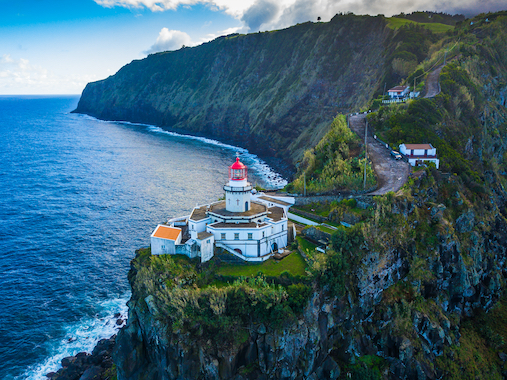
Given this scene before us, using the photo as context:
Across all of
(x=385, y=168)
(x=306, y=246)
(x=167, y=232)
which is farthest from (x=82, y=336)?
(x=385, y=168)

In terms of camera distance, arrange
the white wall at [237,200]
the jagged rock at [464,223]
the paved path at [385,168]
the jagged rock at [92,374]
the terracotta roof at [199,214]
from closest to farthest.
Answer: the jagged rock at [92,374] → the terracotta roof at [199,214] → the white wall at [237,200] → the jagged rock at [464,223] → the paved path at [385,168]

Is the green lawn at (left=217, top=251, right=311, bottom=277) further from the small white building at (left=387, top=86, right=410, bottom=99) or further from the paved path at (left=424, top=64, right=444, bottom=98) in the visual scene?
the small white building at (left=387, top=86, right=410, bottom=99)

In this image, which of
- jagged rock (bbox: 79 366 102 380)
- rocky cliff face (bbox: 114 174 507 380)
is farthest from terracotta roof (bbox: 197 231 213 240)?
jagged rock (bbox: 79 366 102 380)

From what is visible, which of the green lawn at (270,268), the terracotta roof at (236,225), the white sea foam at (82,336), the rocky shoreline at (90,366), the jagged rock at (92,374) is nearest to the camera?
the green lawn at (270,268)

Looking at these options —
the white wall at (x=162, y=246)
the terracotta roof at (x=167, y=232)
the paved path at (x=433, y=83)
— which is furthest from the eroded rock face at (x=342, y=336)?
the paved path at (x=433, y=83)

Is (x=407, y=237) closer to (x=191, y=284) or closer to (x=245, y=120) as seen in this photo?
(x=191, y=284)

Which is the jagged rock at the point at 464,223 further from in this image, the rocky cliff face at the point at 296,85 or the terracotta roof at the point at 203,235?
the rocky cliff face at the point at 296,85

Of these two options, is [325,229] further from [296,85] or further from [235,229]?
[296,85]
